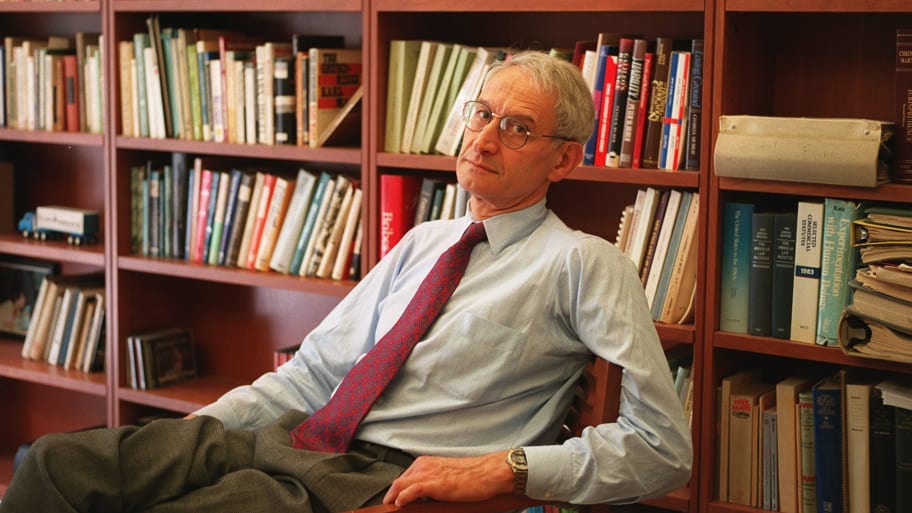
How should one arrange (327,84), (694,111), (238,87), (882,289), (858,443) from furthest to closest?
1. (238,87)
2. (327,84)
3. (694,111)
4. (858,443)
5. (882,289)

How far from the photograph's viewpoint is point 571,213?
2.80 metres

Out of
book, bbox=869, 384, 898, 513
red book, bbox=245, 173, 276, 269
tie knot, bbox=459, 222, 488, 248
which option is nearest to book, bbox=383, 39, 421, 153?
red book, bbox=245, 173, 276, 269

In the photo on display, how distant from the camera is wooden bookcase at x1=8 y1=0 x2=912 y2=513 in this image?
2.29 m

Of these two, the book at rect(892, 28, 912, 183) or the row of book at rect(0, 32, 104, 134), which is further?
the row of book at rect(0, 32, 104, 134)

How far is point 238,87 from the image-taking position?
2965 mm

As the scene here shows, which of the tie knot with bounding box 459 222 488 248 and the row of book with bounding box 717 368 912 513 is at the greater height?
the tie knot with bounding box 459 222 488 248

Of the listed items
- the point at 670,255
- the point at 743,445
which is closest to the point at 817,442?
the point at 743,445

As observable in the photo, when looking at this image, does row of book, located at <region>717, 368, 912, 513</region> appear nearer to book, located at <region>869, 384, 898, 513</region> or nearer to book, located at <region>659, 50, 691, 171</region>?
book, located at <region>869, 384, 898, 513</region>

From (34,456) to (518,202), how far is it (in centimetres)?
89

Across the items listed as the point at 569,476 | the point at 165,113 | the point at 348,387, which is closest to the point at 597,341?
the point at 569,476

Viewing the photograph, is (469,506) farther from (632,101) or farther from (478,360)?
(632,101)

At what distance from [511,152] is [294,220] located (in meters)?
1.09

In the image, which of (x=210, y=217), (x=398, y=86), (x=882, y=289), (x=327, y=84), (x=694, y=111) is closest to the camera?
(x=882, y=289)

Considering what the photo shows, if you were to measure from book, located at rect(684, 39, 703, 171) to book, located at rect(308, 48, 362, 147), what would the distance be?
3.06 feet
